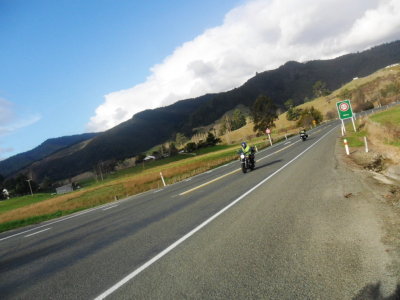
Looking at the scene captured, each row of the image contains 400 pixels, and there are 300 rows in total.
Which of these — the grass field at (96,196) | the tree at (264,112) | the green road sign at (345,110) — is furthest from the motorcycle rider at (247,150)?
the tree at (264,112)

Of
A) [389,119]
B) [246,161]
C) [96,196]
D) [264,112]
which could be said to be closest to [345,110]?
[246,161]

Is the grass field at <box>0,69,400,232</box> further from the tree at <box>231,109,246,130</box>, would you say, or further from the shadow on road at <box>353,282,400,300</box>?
the tree at <box>231,109,246,130</box>

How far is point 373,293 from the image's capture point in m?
3.46

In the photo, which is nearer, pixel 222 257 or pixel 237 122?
pixel 222 257

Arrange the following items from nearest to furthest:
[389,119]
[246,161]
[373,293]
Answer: [373,293] → [246,161] → [389,119]

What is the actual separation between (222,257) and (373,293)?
2280 millimetres

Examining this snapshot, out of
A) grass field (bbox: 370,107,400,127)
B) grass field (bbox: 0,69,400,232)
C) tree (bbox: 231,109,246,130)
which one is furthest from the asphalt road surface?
tree (bbox: 231,109,246,130)

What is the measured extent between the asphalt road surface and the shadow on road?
0.02m

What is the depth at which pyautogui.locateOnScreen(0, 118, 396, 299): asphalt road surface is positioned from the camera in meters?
3.98

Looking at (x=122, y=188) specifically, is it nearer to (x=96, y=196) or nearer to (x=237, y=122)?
(x=96, y=196)

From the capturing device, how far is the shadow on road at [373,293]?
3354mm

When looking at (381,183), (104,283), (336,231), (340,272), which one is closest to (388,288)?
(340,272)

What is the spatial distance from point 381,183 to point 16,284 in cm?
977

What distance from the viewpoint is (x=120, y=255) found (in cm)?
613
